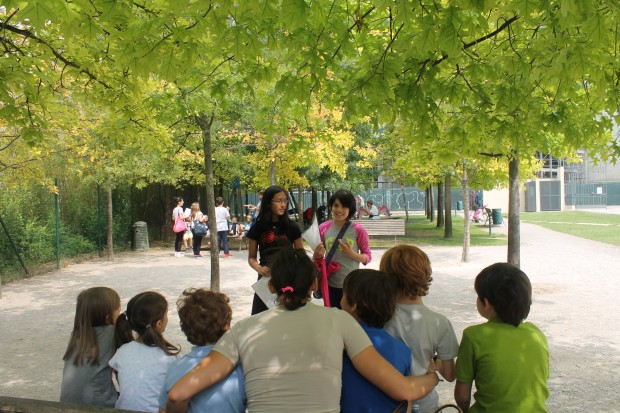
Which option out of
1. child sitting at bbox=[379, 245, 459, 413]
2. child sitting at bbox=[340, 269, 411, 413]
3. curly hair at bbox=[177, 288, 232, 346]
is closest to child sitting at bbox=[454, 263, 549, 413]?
child sitting at bbox=[379, 245, 459, 413]

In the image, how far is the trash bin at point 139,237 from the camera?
59.8ft

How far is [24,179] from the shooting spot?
11461mm

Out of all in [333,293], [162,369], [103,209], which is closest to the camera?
[162,369]

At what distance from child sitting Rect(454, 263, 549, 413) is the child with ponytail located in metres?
1.56

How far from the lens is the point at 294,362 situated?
2221mm

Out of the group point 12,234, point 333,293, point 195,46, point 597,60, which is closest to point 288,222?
point 333,293

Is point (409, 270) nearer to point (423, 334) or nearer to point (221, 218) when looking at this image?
point (423, 334)

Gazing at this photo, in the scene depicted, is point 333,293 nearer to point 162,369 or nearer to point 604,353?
point 162,369

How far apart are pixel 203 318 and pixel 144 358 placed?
60 cm

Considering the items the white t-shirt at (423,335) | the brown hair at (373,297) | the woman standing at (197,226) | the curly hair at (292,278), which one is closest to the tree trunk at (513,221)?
the white t-shirt at (423,335)

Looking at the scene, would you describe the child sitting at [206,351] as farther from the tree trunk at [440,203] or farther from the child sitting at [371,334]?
the tree trunk at [440,203]

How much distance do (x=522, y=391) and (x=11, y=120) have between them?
5862 mm

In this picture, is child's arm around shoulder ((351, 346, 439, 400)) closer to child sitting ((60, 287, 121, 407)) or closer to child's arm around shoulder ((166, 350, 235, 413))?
child's arm around shoulder ((166, 350, 235, 413))

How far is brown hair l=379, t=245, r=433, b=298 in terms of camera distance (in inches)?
110
